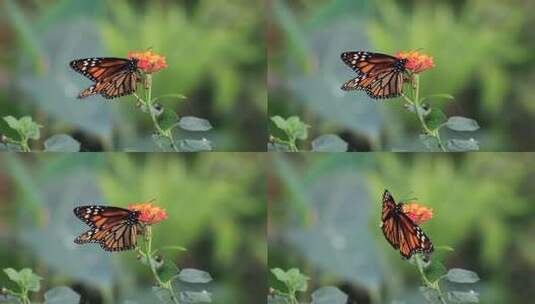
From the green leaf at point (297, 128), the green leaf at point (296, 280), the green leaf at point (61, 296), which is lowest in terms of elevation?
the green leaf at point (61, 296)

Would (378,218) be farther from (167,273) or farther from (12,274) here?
(12,274)

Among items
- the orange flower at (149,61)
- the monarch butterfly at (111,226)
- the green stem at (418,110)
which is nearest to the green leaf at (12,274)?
the monarch butterfly at (111,226)

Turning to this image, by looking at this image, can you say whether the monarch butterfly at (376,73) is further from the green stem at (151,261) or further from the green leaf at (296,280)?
the green stem at (151,261)

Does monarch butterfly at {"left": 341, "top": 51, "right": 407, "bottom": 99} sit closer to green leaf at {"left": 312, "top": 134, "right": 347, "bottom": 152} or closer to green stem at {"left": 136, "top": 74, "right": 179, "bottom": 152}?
green leaf at {"left": 312, "top": 134, "right": 347, "bottom": 152}

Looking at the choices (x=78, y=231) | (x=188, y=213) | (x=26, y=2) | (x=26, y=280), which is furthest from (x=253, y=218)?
(x=26, y=2)

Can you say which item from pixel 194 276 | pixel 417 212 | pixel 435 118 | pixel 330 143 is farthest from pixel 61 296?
pixel 435 118

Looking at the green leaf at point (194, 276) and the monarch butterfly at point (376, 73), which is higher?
the monarch butterfly at point (376, 73)
